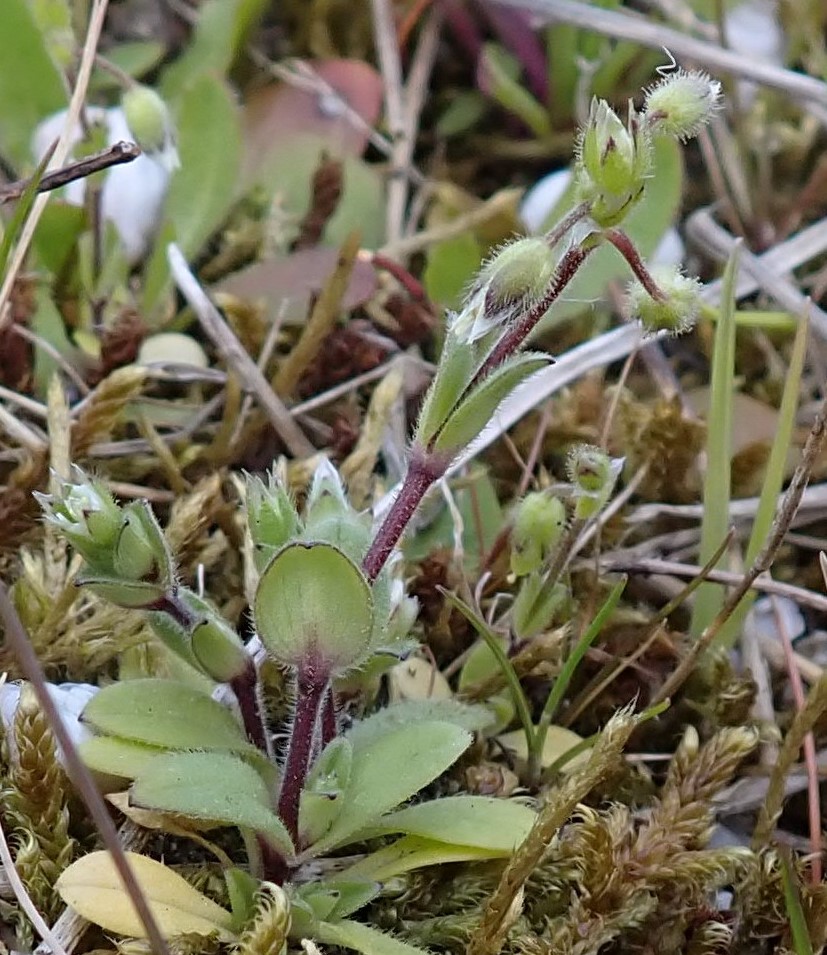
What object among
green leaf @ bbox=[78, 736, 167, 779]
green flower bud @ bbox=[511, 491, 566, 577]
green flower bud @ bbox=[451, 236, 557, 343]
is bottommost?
green leaf @ bbox=[78, 736, 167, 779]

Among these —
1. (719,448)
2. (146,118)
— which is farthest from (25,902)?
(146,118)

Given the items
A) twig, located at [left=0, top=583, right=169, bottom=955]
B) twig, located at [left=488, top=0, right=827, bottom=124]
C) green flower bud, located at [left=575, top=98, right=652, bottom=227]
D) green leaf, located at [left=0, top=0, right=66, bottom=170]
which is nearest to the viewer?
twig, located at [left=0, top=583, right=169, bottom=955]

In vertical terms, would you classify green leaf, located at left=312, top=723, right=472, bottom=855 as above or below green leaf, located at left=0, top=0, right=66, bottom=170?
below

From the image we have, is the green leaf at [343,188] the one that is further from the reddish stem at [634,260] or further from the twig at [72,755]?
the twig at [72,755]

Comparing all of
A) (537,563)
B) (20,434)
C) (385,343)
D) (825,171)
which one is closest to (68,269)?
(20,434)

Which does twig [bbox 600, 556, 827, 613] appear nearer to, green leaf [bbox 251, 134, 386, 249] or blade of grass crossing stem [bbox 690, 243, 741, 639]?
blade of grass crossing stem [bbox 690, 243, 741, 639]

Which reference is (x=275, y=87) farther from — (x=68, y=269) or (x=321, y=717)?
(x=321, y=717)

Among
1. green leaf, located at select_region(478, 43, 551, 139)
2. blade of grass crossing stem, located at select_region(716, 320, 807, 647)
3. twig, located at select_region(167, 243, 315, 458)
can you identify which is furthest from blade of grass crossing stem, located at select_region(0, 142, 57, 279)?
green leaf, located at select_region(478, 43, 551, 139)
